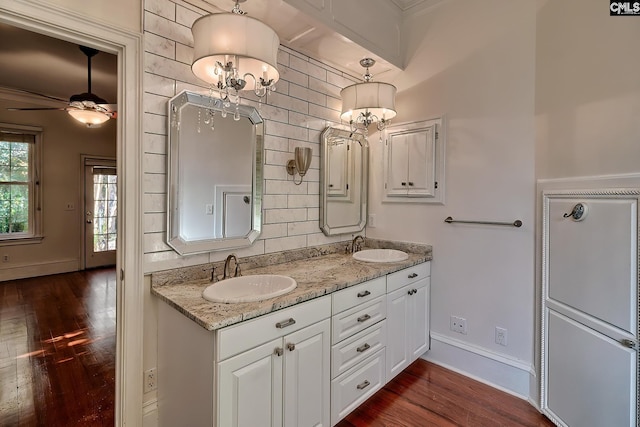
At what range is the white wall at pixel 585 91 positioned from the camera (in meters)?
1.41

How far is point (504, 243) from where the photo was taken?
210 cm

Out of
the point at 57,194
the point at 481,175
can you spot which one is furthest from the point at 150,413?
the point at 57,194

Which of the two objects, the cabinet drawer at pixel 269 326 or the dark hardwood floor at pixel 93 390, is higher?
the cabinet drawer at pixel 269 326

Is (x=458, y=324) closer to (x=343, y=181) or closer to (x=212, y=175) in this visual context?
(x=343, y=181)

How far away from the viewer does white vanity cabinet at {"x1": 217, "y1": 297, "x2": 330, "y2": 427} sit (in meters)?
1.18

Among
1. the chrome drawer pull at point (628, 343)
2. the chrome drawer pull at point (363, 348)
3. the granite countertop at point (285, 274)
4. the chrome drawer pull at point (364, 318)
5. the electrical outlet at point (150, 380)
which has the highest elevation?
the granite countertop at point (285, 274)

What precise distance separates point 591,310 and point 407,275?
102cm

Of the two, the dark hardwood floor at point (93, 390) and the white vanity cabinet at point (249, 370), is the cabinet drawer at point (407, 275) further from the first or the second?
the dark hardwood floor at point (93, 390)

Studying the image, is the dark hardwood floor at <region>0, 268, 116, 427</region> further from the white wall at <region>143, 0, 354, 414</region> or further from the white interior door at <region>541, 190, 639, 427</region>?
the white interior door at <region>541, 190, 639, 427</region>

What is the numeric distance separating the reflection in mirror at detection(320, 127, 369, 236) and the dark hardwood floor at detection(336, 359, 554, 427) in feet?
4.24

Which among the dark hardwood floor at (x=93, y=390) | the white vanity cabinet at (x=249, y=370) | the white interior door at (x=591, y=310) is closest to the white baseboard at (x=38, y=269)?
the dark hardwood floor at (x=93, y=390)

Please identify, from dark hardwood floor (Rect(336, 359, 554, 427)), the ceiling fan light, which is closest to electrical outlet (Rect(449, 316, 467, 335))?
dark hardwood floor (Rect(336, 359, 554, 427))

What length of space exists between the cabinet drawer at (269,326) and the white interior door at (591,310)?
4.48 feet

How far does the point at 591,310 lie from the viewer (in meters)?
1.51
